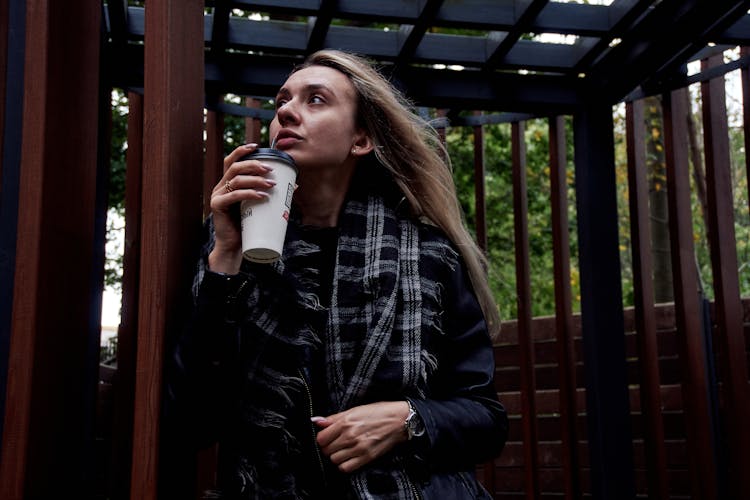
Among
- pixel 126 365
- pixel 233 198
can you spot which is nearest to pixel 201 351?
pixel 233 198

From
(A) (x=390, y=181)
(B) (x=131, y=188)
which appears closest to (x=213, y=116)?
(B) (x=131, y=188)

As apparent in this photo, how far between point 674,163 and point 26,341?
10.2ft

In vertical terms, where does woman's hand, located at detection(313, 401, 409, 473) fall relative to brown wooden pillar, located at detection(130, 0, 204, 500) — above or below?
below

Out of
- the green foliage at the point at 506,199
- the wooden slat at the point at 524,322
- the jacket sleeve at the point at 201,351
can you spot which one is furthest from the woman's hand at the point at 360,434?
the green foliage at the point at 506,199

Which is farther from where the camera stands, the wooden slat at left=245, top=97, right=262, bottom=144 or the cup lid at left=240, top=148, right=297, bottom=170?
the wooden slat at left=245, top=97, right=262, bottom=144

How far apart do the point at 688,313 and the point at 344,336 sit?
2.17 meters

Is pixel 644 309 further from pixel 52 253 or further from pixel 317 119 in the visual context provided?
pixel 52 253

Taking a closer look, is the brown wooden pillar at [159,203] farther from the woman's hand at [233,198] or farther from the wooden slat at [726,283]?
the wooden slat at [726,283]

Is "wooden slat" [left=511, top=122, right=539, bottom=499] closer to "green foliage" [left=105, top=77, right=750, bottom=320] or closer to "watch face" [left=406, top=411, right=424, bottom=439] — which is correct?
"watch face" [left=406, top=411, right=424, bottom=439]

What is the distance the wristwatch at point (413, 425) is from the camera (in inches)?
72.8

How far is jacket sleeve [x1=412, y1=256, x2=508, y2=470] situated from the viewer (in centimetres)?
190

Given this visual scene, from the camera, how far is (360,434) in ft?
5.90

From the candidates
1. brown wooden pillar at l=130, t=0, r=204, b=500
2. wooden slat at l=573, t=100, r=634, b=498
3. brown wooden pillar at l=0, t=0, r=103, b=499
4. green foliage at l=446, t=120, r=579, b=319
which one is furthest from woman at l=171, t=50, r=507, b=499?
green foliage at l=446, t=120, r=579, b=319

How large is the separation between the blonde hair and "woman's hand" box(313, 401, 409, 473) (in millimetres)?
603
